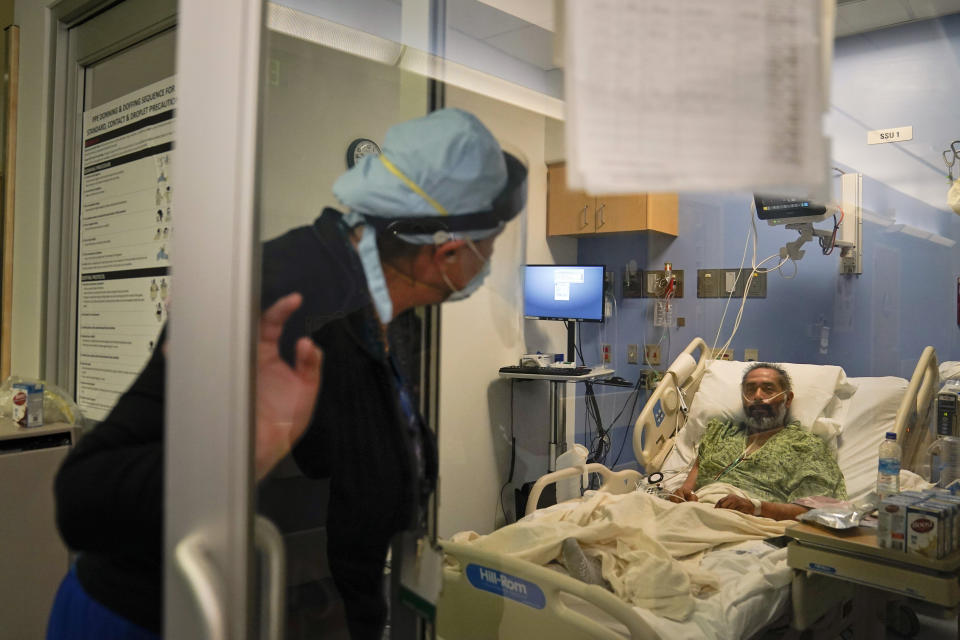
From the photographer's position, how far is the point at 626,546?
1170 millimetres

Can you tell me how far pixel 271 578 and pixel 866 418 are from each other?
6.96 ft

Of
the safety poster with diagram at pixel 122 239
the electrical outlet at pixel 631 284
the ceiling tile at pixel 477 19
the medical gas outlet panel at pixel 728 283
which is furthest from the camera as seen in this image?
the safety poster with diagram at pixel 122 239

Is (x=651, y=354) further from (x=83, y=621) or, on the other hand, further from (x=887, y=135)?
(x=83, y=621)

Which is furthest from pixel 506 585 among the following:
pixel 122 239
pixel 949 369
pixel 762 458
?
pixel 122 239

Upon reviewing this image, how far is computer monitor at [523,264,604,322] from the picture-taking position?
0.78 metres

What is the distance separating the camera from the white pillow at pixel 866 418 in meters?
2.02

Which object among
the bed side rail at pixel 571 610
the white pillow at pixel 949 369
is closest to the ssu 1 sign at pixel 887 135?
the bed side rail at pixel 571 610

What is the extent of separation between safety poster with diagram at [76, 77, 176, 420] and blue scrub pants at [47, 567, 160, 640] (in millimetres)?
1661

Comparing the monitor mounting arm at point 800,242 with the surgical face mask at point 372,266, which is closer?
the surgical face mask at point 372,266

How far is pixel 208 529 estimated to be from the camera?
0.63 meters

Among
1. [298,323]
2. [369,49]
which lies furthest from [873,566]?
[369,49]

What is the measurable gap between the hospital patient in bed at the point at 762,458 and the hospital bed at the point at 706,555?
0.04 metres

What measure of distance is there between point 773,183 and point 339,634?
2.09 feet

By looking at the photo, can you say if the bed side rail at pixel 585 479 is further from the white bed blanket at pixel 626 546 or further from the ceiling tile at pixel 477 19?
the ceiling tile at pixel 477 19
